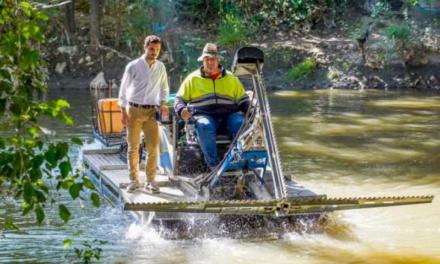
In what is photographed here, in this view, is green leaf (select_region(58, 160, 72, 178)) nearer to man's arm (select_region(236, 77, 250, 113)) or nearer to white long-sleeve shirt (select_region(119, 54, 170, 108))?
white long-sleeve shirt (select_region(119, 54, 170, 108))

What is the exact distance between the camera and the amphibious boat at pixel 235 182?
635 cm

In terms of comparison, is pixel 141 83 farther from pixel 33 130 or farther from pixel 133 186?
pixel 33 130

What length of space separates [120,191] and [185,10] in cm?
1586

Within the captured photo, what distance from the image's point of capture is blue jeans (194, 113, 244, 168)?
776cm

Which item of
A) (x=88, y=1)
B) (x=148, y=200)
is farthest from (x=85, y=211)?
(x=88, y=1)

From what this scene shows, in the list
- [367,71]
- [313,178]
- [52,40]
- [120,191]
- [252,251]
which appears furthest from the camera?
[52,40]

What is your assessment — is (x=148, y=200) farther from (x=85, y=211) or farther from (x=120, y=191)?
(x=85, y=211)

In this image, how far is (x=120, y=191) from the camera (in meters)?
8.12

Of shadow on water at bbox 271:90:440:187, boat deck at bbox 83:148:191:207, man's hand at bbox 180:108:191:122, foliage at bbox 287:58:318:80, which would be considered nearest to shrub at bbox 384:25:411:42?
foliage at bbox 287:58:318:80

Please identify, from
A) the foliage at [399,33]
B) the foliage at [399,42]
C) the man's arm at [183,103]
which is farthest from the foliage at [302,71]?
the man's arm at [183,103]

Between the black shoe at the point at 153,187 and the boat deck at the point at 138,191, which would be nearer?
the boat deck at the point at 138,191

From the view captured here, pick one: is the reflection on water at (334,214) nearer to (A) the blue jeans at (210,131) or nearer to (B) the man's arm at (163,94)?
(A) the blue jeans at (210,131)

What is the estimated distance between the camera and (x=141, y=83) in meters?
7.73

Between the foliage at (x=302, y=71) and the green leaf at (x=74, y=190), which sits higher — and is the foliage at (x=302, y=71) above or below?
below
